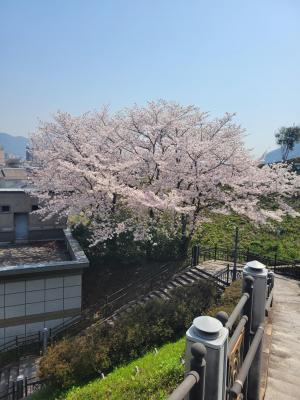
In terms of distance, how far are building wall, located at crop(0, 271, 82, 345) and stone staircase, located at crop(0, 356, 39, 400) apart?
1.63 meters

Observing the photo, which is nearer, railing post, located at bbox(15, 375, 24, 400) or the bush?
the bush

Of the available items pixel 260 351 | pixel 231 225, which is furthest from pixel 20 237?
pixel 260 351

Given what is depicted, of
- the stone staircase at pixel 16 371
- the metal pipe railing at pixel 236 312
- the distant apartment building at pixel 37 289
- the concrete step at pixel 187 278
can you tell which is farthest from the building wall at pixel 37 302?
the metal pipe railing at pixel 236 312

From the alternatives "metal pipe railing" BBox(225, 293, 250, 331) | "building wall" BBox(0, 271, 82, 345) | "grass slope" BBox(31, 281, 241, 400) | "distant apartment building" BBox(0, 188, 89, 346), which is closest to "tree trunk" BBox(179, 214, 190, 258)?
"distant apartment building" BBox(0, 188, 89, 346)

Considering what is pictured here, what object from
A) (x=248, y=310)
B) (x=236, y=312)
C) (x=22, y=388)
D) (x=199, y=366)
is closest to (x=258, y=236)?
(x=22, y=388)

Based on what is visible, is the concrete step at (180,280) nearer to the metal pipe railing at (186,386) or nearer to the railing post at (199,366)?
the railing post at (199,366)

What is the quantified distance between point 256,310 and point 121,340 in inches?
366

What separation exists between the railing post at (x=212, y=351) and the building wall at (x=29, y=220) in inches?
864

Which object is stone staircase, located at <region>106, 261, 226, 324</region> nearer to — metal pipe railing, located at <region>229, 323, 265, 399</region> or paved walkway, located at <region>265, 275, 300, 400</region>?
paved walkway, located at <region>265, 275, 300, 400</region>

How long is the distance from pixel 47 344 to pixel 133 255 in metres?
7.15

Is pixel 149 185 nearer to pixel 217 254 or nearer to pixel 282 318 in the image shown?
pixel 217 254

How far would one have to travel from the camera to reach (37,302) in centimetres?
1745

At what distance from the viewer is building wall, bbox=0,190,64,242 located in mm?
23328

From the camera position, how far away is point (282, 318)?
12.2 m
